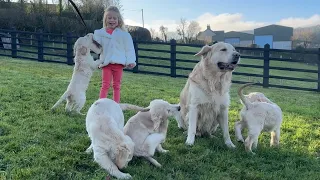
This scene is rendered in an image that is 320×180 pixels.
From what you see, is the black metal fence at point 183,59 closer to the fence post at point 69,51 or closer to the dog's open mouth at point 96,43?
the fence post at point 69,51

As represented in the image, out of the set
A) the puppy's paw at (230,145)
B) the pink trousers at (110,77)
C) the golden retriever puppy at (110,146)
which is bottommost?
the puppy's paw at (230,145)

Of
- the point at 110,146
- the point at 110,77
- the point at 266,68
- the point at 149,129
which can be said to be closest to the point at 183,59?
Answer: the point at 266,68

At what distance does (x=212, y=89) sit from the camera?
4.63 metres

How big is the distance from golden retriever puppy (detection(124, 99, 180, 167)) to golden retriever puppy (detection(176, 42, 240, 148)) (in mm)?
652

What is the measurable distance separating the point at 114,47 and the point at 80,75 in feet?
3.27

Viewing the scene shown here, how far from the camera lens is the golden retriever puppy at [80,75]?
5898 millimetres

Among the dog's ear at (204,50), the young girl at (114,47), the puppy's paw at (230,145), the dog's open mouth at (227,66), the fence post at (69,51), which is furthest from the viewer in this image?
the fence post at (69,51)

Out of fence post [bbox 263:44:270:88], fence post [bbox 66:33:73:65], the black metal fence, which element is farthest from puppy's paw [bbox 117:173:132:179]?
fence post [bbox 66:33:73:65]

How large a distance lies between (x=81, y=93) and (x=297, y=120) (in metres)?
4.07

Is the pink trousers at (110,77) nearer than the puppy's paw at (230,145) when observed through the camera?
No

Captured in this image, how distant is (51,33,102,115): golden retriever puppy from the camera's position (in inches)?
232

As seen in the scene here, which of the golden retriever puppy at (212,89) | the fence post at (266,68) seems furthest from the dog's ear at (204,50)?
the fence post at (266,68)

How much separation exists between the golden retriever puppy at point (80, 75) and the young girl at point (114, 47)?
284mm

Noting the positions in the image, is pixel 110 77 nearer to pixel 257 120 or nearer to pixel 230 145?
pixel 230 145
